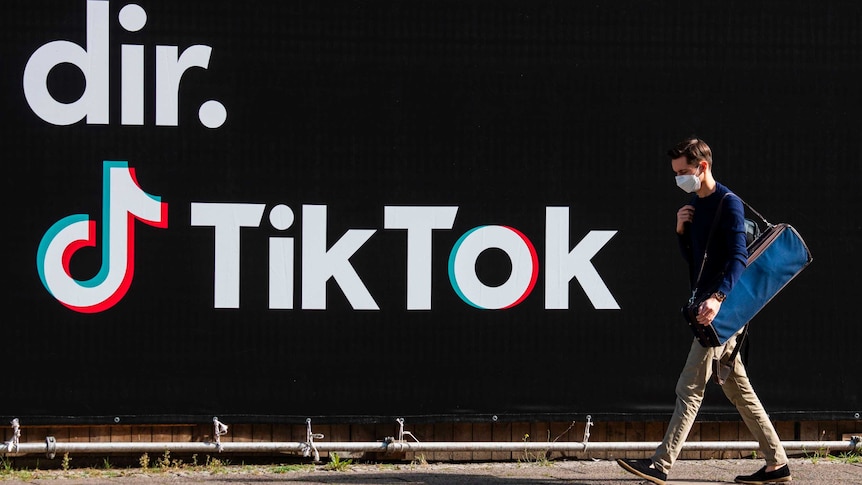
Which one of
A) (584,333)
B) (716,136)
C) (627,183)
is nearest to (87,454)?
(584,333)

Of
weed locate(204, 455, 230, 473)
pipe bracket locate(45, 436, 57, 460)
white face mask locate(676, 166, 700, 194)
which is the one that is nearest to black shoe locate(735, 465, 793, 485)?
white face mask locate(676, 166, 700, 194)

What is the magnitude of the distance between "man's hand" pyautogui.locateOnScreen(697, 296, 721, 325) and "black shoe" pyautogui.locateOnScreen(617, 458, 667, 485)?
2.62 feet

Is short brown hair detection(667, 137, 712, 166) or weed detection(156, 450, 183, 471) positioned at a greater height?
short brown hair detection(667, 137, 712, 166)

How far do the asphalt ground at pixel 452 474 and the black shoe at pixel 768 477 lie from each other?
17 centimetres

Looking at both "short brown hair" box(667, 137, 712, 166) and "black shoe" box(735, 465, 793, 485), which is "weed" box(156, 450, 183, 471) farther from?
"short brown hair" box(667, 137, 712, 166)

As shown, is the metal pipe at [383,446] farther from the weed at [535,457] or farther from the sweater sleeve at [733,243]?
the sweater sleeve at [733,243]

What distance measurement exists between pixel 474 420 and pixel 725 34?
8.74ft

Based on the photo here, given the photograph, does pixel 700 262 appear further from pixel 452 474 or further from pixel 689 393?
pixel 452 474

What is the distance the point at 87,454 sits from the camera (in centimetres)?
643

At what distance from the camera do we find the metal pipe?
20.6 ft

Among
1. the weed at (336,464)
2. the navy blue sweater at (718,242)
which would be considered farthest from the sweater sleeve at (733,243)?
the weed at (336,464)

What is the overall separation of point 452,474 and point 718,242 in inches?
77.1

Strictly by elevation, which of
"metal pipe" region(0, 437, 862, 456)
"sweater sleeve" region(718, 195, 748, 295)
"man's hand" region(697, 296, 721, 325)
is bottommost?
"metal pipe" region(0, 437, 862, 456)

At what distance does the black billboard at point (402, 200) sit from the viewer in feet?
20.5
